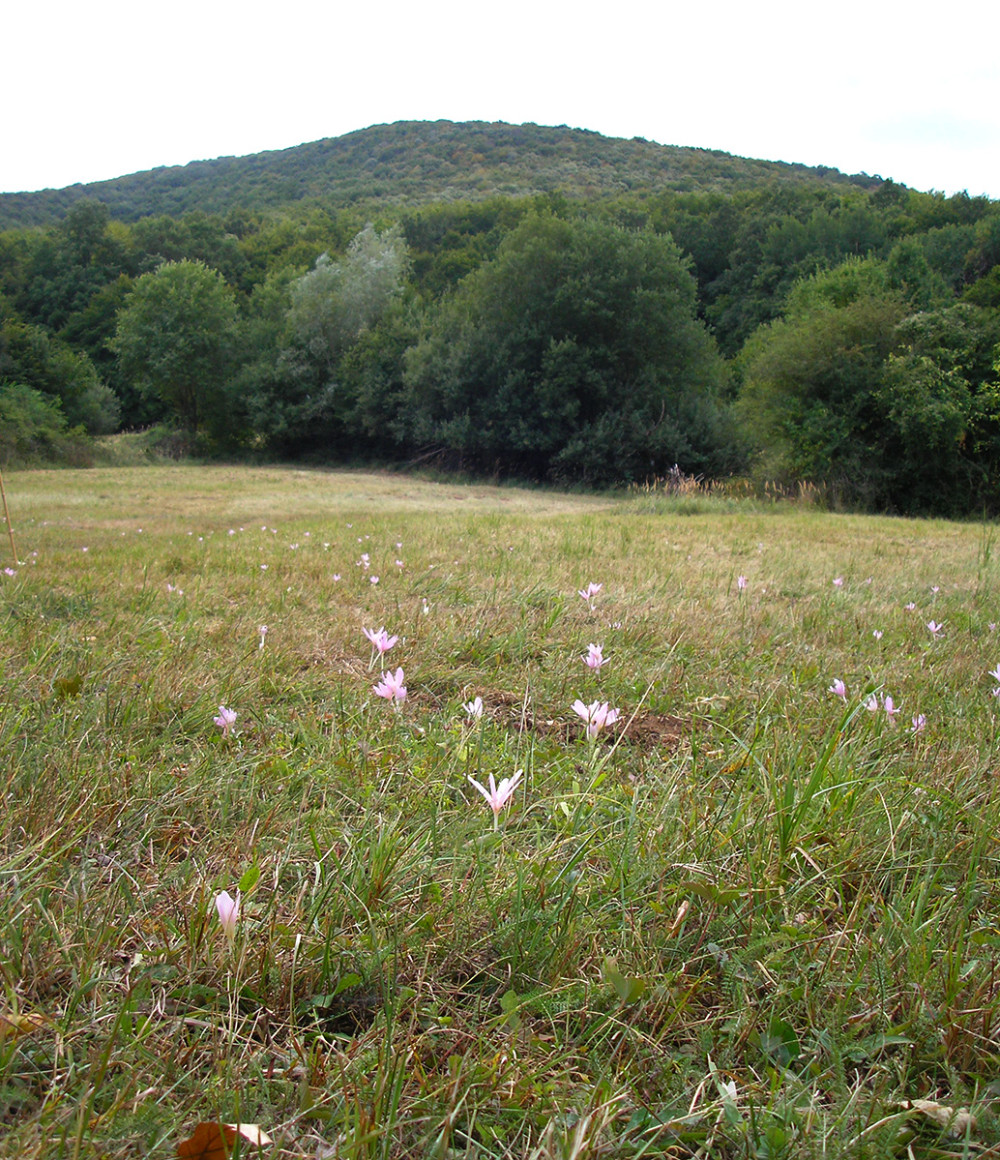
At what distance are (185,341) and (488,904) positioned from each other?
36.0 metres

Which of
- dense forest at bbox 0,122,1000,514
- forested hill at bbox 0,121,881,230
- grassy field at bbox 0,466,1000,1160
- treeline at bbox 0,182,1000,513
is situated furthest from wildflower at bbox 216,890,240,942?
forested hill at bbox 0,121,881,230

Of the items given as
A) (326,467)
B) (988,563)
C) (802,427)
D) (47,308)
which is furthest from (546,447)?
(47,308)

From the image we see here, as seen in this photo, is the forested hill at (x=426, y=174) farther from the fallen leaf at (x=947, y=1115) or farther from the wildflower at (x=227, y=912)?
the fallen leaf at (x=947, y=1115)

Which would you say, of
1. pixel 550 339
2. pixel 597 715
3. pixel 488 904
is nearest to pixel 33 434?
pixel 550 339

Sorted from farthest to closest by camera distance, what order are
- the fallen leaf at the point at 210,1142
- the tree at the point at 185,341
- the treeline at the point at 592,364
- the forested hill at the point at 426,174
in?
the forested hill at the point at 426,174
the tree at the point at 185,341
the treeline at the point at 592,364
the fallen leaf at the point at 210,1142

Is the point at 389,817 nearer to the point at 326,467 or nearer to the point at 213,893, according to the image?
the point at 213,893

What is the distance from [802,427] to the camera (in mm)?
16344

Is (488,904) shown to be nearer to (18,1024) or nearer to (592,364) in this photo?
(18,1024)

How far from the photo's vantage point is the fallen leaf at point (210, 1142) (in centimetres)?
70

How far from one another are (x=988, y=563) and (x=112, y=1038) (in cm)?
610

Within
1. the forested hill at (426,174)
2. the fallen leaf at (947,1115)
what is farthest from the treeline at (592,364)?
the forested hill at (426,174)

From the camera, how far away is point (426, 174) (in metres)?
79.9

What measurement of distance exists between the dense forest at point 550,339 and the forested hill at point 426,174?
1138 centimetres

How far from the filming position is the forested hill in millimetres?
69938
